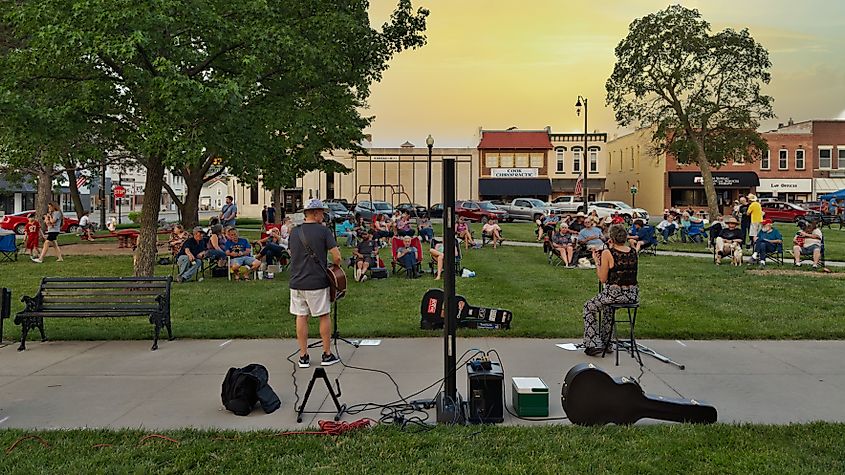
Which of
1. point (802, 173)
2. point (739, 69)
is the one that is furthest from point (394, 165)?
point (802, 173)

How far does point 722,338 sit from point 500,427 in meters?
4.60

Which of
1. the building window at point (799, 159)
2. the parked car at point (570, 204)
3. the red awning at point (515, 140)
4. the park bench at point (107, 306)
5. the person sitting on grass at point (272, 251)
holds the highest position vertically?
the red awning at point (515, 140)

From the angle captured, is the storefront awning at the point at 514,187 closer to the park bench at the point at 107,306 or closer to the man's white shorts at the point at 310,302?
the park bench at the point at 107,306

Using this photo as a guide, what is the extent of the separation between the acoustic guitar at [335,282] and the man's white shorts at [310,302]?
0.15 meters

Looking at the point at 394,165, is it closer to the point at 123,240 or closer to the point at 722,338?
the point at 123,240

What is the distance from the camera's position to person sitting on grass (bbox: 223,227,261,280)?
1423 centimetres

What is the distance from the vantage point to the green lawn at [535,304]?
8.76 metres

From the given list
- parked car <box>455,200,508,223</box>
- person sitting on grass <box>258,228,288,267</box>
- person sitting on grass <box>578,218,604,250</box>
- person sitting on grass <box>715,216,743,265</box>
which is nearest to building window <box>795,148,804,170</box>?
parked car <box>455,200,508,223</box>

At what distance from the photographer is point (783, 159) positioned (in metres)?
53.8

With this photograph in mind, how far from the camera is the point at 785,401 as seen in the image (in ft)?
19.0

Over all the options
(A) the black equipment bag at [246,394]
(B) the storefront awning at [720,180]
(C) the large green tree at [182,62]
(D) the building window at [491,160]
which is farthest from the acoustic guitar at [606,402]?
(D) the building window at [491,160]

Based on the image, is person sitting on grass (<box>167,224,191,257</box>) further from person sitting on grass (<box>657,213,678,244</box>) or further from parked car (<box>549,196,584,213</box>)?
parked car (<box>549,196,584,213</box>)

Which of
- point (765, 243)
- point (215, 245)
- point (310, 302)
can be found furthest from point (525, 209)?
point (310, 302)

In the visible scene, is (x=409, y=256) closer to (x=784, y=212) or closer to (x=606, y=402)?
(x=606, y=402)
